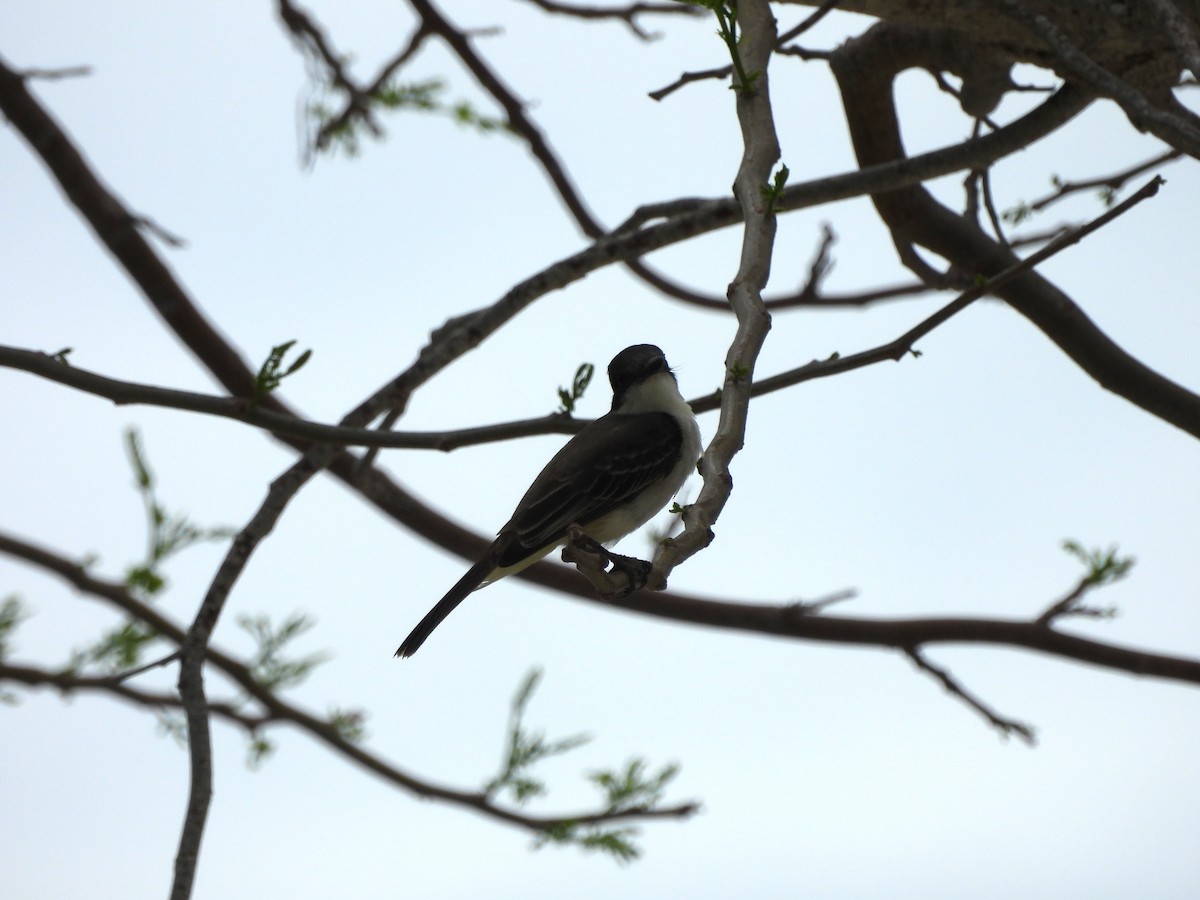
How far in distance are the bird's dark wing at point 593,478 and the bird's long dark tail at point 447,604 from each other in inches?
4.2

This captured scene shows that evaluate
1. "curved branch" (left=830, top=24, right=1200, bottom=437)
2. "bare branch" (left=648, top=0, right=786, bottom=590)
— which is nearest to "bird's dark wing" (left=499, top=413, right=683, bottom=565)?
"curved branch" (left=830, top=24, right=1200, bottom=437)

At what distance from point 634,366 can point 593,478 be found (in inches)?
48.6

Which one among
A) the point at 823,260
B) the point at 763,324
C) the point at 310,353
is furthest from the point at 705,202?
the point at 763,324

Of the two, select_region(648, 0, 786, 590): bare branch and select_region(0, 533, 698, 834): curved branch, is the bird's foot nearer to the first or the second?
select_region(648, 0, 786, 590): bare branch

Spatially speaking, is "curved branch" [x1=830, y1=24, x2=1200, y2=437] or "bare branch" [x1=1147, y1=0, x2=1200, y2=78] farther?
"curved branch" [x1=830, y1=24, x2=1200, y2=437]

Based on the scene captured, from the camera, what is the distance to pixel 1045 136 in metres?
5.17

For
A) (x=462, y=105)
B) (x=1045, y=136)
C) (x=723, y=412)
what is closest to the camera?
(x=723, y=412)

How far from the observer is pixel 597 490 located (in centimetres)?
566

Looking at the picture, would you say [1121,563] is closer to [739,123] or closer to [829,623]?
[829,623]

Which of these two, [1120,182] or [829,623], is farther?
[829,623]

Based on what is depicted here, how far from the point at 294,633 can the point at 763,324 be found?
153 inches

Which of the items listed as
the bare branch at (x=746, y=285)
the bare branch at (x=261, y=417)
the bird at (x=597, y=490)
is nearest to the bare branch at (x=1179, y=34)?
the bare branch at (x=746, y=285)

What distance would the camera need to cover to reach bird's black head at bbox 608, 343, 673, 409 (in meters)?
6.75

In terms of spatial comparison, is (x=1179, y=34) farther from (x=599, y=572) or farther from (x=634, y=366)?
(x=634, y=366)
